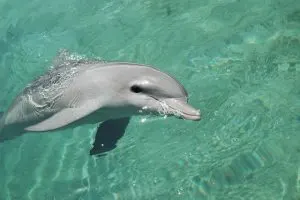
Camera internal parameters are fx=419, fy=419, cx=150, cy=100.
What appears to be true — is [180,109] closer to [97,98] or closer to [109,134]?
[97,98]

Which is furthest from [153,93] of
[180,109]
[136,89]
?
[180,109]

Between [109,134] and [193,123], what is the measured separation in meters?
1.33

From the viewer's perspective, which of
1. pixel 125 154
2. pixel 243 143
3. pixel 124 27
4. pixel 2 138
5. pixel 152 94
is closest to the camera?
pixel 152 94

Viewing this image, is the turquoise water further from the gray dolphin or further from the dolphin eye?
the dolphin eye

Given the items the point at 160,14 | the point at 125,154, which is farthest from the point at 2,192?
the point at 160,14

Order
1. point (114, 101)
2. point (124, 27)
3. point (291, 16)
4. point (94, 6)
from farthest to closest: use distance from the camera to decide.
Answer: point (94, 6) < point (124, 27) < point (291, 16) < point (114, 101)

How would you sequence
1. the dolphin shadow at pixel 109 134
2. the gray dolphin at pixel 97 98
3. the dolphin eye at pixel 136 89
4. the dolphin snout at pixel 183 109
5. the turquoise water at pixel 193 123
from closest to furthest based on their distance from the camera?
the dolphin snout at pixel 183 109 → the gray dolphin at pixel 97 98 → the dolphin eye at pixel 136 89 → the turquoise water at pixel 193 123 → the dolphin shadow at pixel 109 134

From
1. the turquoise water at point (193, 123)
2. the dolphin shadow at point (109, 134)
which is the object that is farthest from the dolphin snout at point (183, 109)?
the dolphin shadow at point (109, 134)

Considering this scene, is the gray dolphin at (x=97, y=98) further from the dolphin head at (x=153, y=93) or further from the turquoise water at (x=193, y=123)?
the turquoise water at (x=193, y=123)

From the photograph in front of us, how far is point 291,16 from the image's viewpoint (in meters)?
8.38

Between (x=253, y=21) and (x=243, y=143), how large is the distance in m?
3.61

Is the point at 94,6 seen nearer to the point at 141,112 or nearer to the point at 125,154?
the point at 125,154

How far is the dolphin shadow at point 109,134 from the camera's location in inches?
251

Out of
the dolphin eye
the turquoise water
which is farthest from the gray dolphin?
the turquoise water
